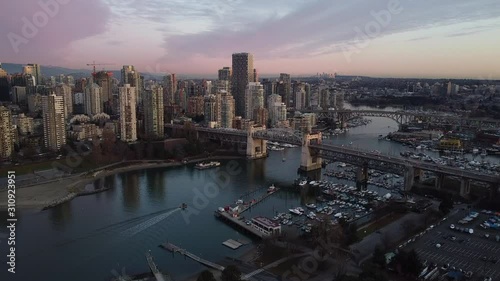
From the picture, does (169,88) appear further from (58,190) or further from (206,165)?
(58,190)

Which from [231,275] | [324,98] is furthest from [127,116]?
[324,98]

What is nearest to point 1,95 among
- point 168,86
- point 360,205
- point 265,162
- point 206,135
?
point 168,86

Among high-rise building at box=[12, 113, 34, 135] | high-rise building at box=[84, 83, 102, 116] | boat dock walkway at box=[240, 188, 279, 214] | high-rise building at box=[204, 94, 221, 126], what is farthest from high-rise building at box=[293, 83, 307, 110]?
boat dock walkway at box=[240, 188, 279, 214]

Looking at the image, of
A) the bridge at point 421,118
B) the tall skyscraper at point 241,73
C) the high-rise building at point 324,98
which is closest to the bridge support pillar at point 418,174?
the bridge at point 421,118

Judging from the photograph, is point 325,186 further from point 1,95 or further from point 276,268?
point 1,95

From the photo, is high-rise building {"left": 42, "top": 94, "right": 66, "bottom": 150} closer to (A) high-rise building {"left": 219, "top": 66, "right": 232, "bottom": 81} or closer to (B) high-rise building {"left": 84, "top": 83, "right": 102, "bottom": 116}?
(B) high-rise building {"left": 84, "top": 83, "right": 102, "bottom": 116}
